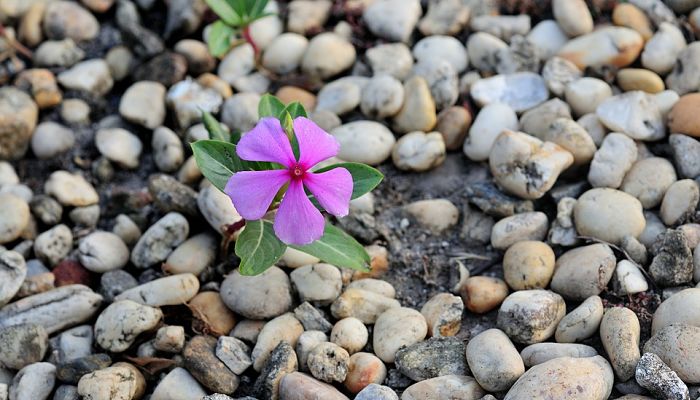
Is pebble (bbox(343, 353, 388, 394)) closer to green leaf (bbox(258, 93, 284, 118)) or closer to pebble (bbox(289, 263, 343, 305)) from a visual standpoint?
pebble (bbox(289, 263, 343, 305))

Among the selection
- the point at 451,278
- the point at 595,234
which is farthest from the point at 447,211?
the point at 595,234

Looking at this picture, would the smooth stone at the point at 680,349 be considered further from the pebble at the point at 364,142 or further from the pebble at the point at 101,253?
the pebble at the point at 101,253

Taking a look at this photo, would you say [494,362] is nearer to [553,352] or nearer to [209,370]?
[553,352]

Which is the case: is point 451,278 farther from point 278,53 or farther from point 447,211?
point 278,53

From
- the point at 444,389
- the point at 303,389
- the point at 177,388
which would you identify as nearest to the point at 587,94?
the point at 444,389

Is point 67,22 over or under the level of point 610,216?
over

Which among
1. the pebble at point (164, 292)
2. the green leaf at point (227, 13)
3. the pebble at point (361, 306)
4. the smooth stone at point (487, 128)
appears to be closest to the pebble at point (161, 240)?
the pebble at point (164, 292)

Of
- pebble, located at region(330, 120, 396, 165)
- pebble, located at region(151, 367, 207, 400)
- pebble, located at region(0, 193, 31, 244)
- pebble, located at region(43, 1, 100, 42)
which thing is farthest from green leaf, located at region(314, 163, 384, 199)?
pebble, located at region(43, 1, 100, 42)

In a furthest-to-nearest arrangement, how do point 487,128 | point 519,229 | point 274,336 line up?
point 487,128
point 519,229
point 274,336
